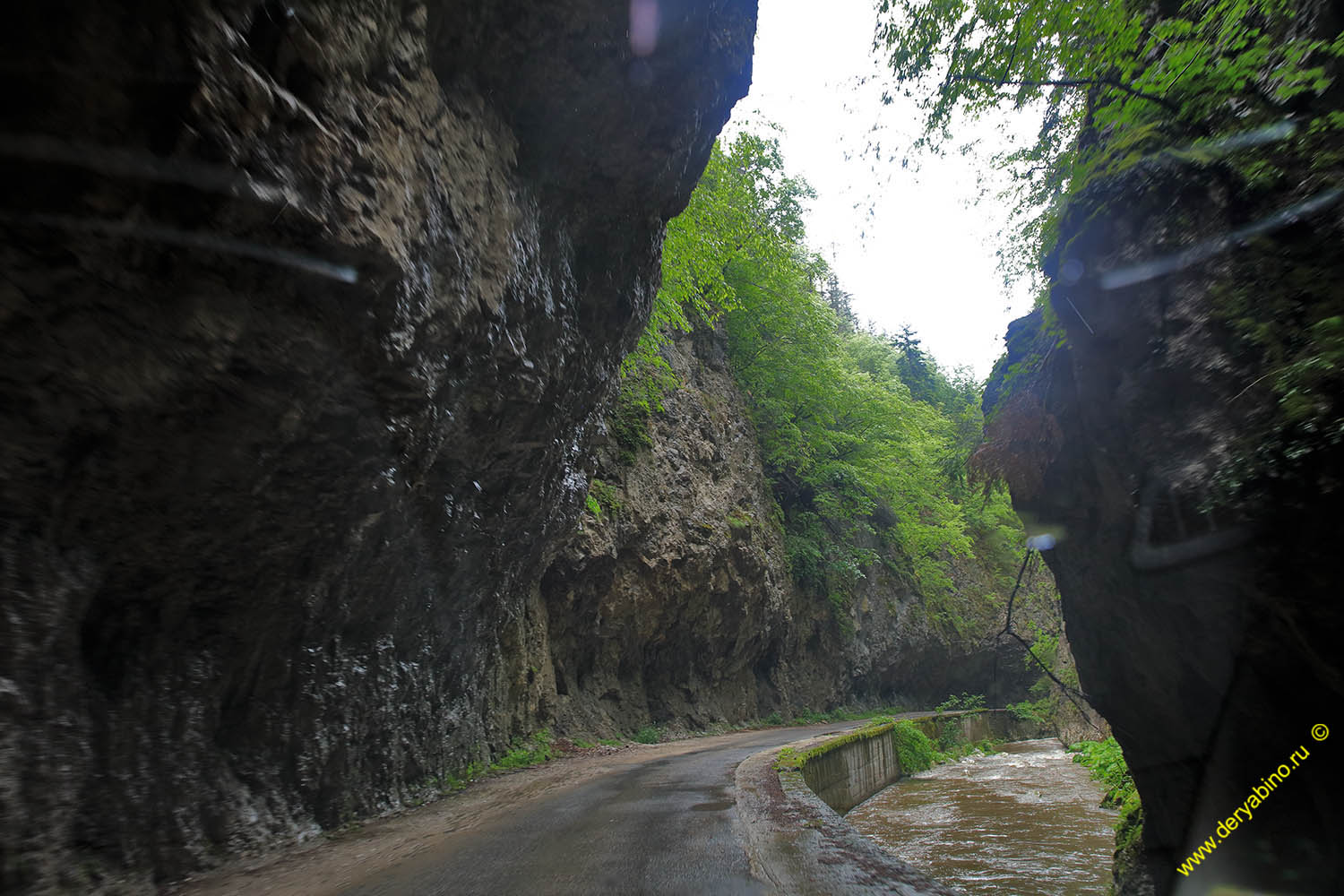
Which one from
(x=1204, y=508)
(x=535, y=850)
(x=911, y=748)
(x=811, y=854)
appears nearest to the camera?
(x=1204, y=508)

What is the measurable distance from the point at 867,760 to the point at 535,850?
444 inches

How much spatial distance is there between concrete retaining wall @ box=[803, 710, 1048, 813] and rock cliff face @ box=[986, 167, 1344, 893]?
451 centimetres

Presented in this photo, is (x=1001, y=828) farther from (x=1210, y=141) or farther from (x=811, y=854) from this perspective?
(x=1210, y=141)

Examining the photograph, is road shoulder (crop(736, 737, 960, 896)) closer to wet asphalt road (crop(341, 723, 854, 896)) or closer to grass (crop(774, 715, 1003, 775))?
wet asphalt road (crop(341, 723, 854, 896))

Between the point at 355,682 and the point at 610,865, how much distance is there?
393cm

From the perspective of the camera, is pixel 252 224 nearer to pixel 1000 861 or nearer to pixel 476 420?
pixel 476 420

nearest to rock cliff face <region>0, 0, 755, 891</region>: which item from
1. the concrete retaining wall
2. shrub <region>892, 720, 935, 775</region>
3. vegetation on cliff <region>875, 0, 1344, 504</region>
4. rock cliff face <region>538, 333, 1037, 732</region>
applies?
vegetation on cliff <region>875, 0, 1344, 504</region>

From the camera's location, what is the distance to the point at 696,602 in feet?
59.5

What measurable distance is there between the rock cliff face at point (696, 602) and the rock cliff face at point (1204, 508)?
1047 cm

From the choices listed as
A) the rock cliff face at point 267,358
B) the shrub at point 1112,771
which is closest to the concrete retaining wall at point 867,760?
the shrub at point 1112,771

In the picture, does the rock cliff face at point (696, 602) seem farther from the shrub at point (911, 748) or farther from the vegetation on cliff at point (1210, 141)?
the vegetation on cliff at point (1210, 141)

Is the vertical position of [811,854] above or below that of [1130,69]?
below

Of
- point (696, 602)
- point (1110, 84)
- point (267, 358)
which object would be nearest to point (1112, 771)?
point (1110, 84)

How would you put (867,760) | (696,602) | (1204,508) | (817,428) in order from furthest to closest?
1. (817,428)
2. (696,602)
3. (867,760)
4. (1204,508)
